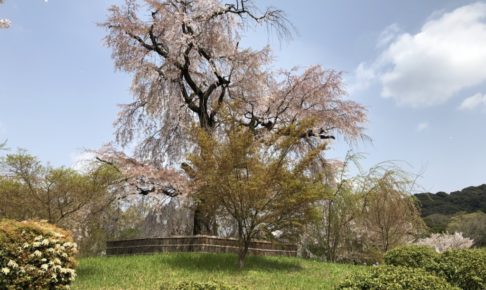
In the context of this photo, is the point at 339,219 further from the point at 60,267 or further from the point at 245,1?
the point at 60,267

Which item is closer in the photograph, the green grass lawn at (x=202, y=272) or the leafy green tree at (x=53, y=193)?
the green grass lawn at (x=202, y=272)

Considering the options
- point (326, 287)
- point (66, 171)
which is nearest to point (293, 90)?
point (66, 171)

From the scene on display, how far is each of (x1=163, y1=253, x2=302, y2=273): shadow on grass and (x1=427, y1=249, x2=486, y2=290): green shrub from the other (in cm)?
529

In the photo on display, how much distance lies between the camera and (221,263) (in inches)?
579

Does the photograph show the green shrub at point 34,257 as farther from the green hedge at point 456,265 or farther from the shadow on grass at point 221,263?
the green hedge at point 456,265

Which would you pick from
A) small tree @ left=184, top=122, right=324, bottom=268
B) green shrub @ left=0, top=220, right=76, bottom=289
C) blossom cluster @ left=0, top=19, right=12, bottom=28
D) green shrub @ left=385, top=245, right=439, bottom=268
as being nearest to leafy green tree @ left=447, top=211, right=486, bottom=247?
small tree @ left=184, top=122, right=324, bottom=268

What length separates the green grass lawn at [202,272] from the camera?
38.5 feet

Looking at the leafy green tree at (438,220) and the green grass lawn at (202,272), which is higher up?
the leafy green tree at (438,220)

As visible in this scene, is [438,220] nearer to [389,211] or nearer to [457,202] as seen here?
[457,202]

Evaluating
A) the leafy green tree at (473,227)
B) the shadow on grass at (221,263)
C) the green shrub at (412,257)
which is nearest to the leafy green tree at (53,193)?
the shadow on grass at (221,263)

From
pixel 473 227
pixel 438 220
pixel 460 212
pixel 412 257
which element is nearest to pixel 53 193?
pixel 412 257

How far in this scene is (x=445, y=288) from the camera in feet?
24.0

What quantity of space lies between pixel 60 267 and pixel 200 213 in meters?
10.2

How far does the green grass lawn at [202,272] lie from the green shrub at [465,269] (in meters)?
2.53
